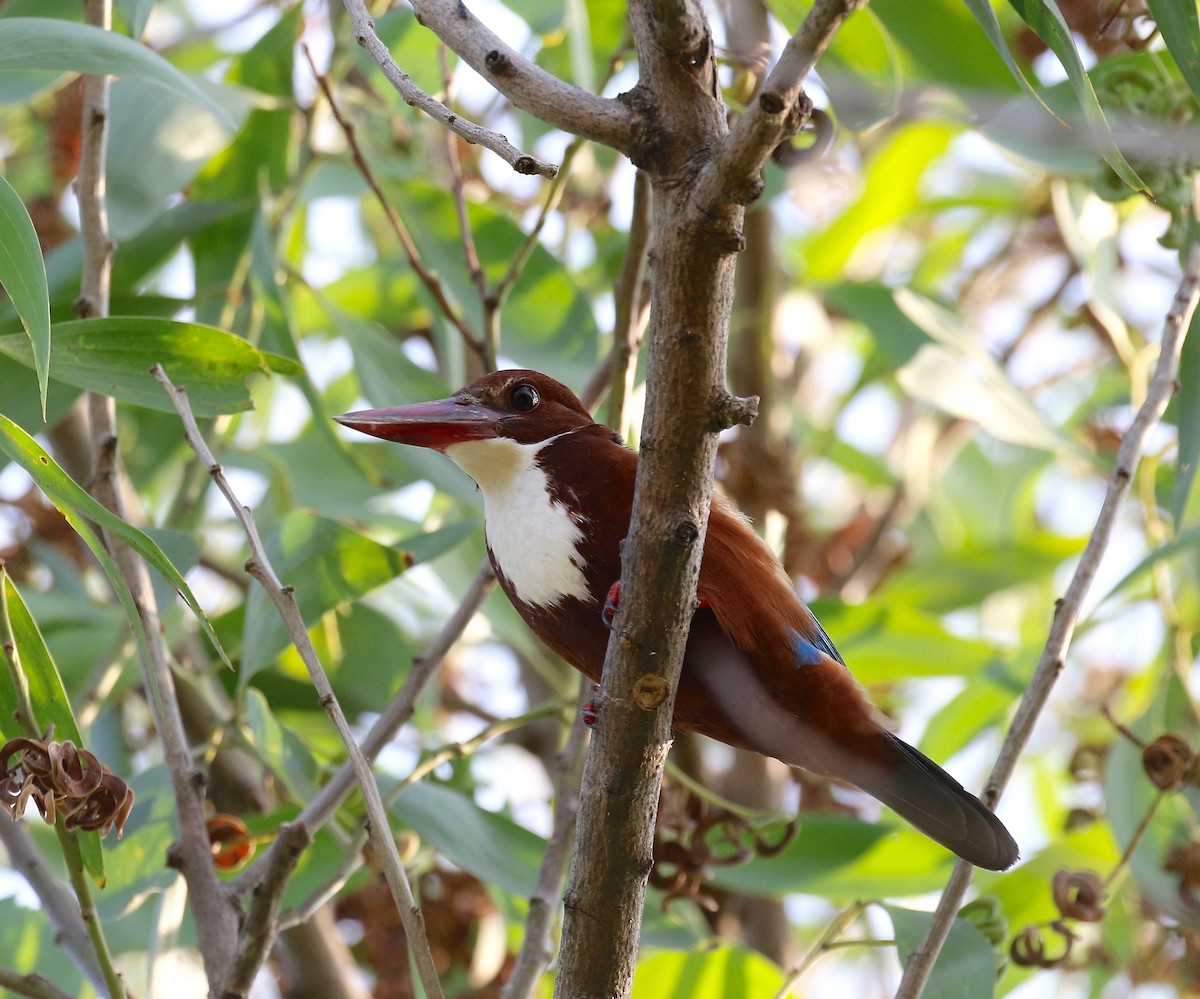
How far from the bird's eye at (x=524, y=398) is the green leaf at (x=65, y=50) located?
27.8 inches

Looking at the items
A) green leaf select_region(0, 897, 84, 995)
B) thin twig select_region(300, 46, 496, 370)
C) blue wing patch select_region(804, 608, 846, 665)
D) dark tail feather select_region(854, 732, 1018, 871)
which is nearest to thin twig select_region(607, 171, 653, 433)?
thin twig select_region(300, 46, 496, 370)

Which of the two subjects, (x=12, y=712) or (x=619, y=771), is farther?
(x=12, y=712)

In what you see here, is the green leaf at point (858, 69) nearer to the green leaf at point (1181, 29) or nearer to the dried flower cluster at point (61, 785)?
the green leaf at point (1181, 29)

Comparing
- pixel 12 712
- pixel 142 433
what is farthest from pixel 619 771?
pixel 142 433

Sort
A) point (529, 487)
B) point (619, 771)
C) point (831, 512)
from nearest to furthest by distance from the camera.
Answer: point (619, 771) < point (529, 487) < point (831, 512)

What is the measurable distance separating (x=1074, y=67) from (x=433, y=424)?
1.05 metres

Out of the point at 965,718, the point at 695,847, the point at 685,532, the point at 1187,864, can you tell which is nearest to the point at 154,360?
the point at 685,532

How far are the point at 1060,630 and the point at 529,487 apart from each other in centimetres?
78

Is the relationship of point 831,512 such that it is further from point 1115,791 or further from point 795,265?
point 1115,791

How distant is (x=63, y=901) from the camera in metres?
2.17

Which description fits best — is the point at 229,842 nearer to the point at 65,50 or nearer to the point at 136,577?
the point at 136,577

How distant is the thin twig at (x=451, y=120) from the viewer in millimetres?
1224

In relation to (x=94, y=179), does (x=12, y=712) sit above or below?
below

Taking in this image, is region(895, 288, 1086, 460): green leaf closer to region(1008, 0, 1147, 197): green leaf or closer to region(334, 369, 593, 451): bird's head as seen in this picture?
region(334, 369, 593, 451): bird's head
